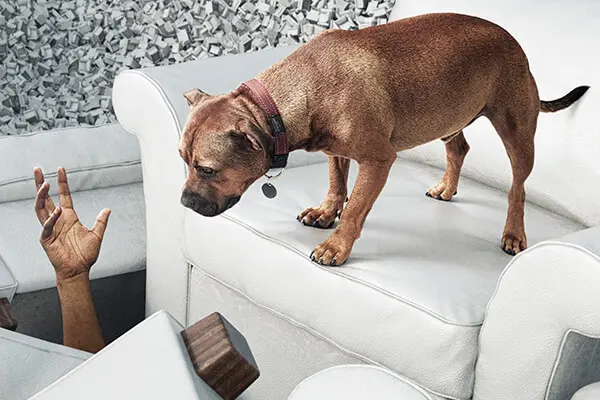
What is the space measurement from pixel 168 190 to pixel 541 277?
2.91ft

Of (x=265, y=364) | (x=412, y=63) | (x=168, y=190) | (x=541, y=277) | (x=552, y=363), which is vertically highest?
(x=412, y=63)

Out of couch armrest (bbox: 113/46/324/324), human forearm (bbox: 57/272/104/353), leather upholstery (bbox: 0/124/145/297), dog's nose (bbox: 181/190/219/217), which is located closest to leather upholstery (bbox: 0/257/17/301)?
leather upholstery (bbox: 0/124/145/297)

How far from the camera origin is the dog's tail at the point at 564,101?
163cm

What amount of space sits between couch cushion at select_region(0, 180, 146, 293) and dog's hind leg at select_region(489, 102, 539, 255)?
87 cm

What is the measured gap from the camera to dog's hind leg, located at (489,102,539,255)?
1.49 meters

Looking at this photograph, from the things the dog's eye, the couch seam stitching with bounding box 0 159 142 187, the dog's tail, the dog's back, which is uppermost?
the dog's back

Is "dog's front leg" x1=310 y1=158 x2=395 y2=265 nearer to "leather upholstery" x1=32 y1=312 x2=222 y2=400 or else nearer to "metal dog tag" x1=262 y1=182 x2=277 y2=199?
"metal dog tag" x1=262 y1=182 x2=277 y2=199

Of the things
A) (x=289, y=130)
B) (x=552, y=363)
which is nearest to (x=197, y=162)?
(x=289, y=130)

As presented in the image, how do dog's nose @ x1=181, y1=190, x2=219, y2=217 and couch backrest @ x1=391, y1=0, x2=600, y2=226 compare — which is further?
→ couch backrest @ x1=391, y1=0, x2=600, y2=226

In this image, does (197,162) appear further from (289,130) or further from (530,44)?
(530,44)

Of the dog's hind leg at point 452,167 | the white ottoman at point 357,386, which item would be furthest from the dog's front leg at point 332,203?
the white ottoman at point 357,386

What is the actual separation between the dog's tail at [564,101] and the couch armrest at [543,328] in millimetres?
511

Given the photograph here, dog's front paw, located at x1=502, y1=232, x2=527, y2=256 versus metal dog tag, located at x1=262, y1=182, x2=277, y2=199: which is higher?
metal dog tag, located at x1=262, y1=182, x2=277, y2=199

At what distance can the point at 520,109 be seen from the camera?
4.87 ft
